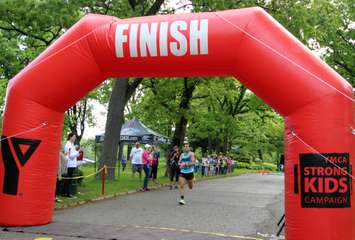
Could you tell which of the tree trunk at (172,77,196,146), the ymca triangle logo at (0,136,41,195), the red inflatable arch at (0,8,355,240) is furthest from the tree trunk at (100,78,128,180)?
the ymca triangle logo at (0,136,41,195)

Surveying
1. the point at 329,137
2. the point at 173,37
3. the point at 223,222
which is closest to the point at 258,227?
the point at 223,222

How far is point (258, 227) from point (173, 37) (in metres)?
4.56

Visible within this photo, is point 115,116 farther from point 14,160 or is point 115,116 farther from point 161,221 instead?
point 14,160

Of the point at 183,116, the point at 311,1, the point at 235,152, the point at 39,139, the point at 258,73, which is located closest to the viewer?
the point at 258,73

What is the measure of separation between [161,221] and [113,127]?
9913 millimetres

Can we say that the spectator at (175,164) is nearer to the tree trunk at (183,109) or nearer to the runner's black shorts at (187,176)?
the tree trunk at (183,109)

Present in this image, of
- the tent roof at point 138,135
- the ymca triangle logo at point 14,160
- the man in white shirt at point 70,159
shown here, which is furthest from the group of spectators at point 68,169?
the tent roof at point 138,135

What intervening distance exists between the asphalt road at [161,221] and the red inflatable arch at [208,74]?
3.08 feet

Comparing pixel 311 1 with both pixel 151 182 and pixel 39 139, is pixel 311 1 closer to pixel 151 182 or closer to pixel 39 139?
pixel 151 182

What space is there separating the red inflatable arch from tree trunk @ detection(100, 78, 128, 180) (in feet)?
33.1

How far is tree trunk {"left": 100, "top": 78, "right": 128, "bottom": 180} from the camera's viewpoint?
1994 cm

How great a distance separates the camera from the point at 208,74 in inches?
352

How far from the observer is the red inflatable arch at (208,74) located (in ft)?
25.0

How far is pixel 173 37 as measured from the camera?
864 centimetres
